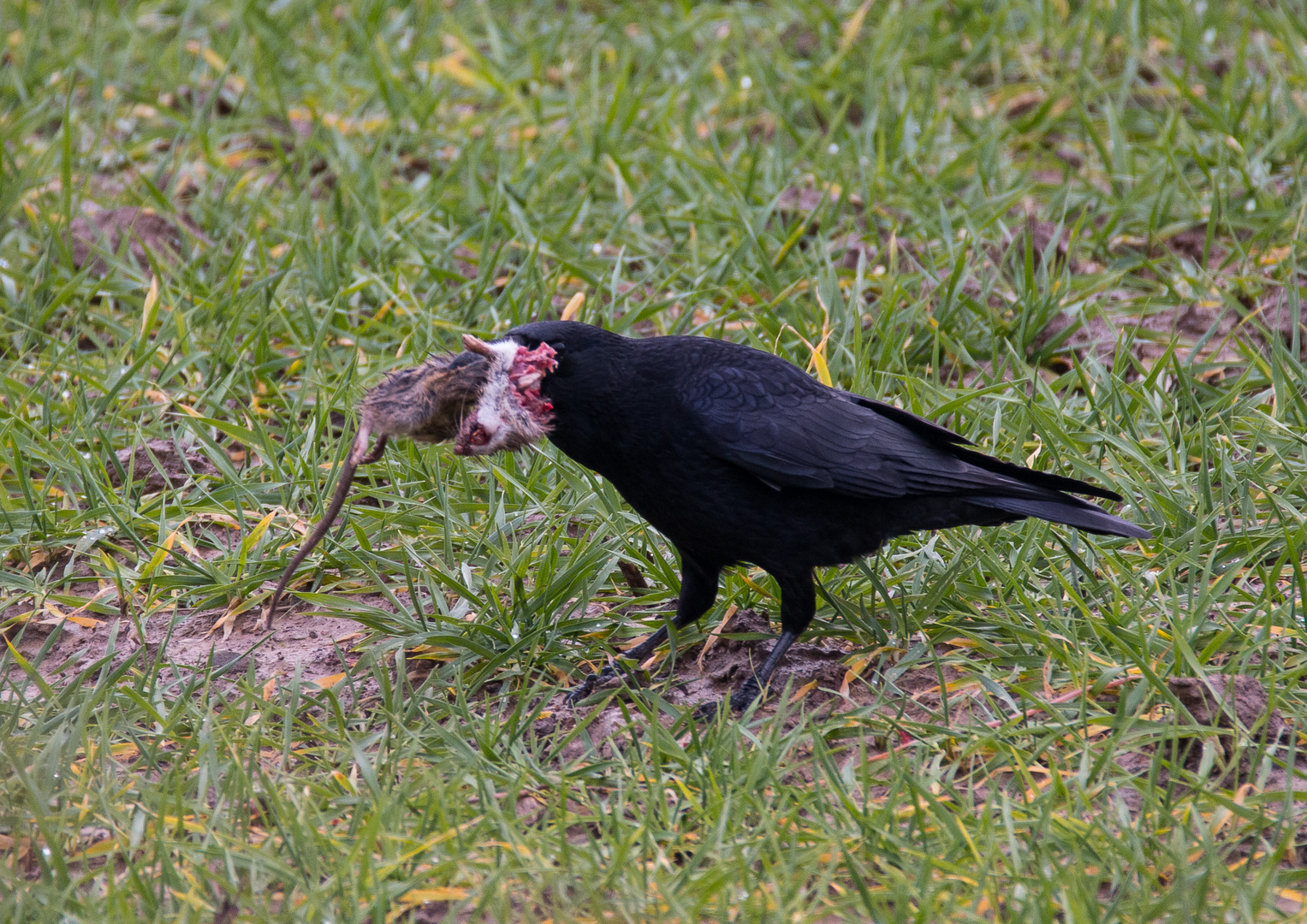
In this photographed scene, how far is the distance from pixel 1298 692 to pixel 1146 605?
48 cm

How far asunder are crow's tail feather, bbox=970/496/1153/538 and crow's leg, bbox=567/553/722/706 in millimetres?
727

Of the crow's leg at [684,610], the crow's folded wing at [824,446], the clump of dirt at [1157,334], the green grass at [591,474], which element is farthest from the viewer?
the clump of dirt at [1157,334]

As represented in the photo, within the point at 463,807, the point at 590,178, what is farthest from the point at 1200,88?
the point at 463,807

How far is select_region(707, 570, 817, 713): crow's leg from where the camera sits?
3.33m

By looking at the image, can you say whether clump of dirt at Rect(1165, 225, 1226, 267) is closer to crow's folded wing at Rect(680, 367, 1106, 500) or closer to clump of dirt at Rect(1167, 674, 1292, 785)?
crow's folded wing at Rect(680, 367, 1106, 500)

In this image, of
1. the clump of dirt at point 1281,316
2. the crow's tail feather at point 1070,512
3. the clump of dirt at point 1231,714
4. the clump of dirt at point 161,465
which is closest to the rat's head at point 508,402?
the crow's tail feather at point 1070,512

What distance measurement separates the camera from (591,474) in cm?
408

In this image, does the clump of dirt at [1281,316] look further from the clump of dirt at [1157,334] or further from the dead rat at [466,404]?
the dead rat at [466,404]

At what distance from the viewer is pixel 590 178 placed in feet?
18.0

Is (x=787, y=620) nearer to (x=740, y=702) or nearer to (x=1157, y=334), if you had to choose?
(x=740, y=702)

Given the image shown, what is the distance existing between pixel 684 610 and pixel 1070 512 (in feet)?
3.41

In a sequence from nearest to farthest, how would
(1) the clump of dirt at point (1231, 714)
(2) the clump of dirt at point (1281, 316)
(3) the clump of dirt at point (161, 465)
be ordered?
1. (1) the clump of dirt at point (1231, 714)
2. (3) the clump of dirt at point (161, 465)
3. (2) the clump of dirt at point (1281, 316)

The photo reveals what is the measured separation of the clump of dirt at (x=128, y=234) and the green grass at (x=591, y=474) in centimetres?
9

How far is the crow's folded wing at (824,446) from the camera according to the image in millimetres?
3275
